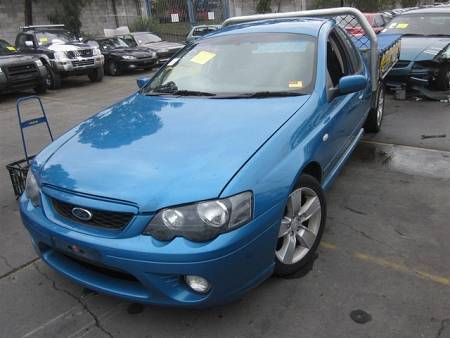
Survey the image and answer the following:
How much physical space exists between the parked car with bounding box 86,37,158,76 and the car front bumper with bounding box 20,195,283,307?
42.6ft

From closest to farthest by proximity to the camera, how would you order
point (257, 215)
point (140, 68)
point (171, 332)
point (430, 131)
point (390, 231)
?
point (257, 215)
point (171, 332)
point (390, 231)
point (430, 131)
point (140, 68)

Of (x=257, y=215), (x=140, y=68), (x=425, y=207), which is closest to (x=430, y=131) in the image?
(x=425, y=207)

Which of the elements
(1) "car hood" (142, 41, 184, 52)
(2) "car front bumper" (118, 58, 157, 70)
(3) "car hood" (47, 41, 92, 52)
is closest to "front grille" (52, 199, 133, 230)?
(3) "car hood" (47, 41, 92, 52)

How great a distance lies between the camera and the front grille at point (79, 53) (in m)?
12.9

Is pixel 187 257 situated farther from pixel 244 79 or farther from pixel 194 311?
pixel 244 79

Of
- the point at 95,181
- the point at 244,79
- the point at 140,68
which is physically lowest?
the point at 140,68

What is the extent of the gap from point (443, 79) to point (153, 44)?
11685mm

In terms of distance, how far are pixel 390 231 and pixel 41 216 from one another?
262 centimetres

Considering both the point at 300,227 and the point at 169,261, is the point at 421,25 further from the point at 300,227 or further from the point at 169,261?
the point at 169,261

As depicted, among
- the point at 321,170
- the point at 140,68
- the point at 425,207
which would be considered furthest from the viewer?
the point at 140,68

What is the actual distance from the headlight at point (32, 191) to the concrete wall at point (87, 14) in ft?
67.8

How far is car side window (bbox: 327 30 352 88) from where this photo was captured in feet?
12.2

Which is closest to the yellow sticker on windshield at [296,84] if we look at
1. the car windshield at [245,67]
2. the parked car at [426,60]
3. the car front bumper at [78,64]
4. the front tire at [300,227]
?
the car windshield at [245,67]

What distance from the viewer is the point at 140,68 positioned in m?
15.1
